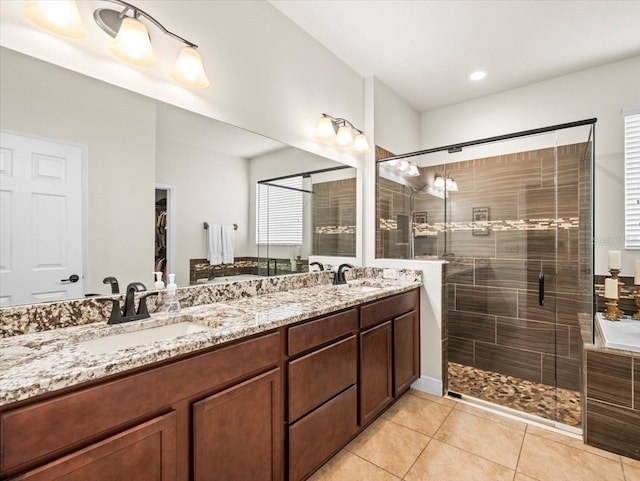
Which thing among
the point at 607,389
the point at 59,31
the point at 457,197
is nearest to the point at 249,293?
the point at 59,31

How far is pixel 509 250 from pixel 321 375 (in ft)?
6.23

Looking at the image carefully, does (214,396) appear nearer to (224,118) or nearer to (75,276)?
(75,276)

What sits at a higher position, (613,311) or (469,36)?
(469,36)

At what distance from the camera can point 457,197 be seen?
2.83 metres

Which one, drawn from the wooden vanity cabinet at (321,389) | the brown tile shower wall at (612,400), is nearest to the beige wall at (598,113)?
the brown tile shower wall at (612,400)

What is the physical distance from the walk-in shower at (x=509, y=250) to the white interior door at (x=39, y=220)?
2.33 metres

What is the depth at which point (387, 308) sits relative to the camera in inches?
89.5

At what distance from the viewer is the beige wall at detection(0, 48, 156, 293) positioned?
123cm

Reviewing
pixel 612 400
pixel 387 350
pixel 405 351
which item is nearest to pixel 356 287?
pixel 387 350

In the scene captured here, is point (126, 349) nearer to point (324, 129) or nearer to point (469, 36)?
point (324, 129)

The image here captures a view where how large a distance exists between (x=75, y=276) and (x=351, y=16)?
2.32 meters

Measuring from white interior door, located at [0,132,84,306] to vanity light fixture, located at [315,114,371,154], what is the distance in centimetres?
166

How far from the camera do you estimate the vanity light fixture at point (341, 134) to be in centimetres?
258

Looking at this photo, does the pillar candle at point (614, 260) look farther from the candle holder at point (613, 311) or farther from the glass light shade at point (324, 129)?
the glass light shade at point (324, 129)
